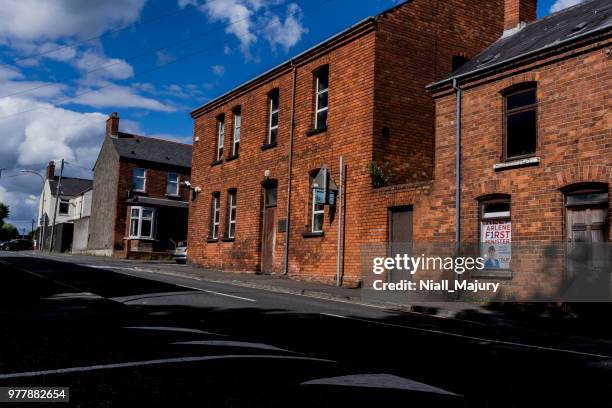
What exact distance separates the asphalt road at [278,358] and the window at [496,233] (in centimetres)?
371

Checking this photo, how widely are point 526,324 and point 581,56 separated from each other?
582 cm

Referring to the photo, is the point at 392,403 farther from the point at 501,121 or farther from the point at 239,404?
the point at 501,121

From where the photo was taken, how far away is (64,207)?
202ft

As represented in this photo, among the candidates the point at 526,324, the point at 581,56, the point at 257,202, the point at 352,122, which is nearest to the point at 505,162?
the point at 581,56

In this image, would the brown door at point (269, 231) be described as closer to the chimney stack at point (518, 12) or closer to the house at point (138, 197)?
the chimney stack at point (518, 12)

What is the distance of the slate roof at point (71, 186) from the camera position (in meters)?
62.5

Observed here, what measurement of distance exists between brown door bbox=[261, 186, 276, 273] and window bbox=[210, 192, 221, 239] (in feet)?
14.0

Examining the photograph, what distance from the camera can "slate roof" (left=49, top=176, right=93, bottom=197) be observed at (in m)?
62.5

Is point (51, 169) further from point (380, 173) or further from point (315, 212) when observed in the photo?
point (380, 173)

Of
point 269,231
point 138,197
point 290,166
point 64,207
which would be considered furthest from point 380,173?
point 64,207

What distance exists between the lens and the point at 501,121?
14.0 m

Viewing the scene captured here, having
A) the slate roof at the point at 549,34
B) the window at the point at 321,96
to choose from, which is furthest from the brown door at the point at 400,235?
the window at the point at 321,96

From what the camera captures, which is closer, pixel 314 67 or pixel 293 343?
pixel 293 343

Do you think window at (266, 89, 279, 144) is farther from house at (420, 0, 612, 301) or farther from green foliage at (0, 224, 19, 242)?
green foliage at (0, 224, 19, 242)
